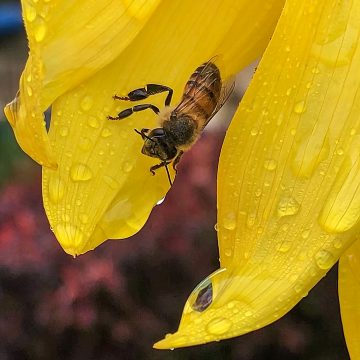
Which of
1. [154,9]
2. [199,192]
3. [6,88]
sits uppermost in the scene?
[154,9]

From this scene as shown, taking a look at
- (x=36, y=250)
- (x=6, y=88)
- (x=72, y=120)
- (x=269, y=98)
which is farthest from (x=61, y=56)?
(x=6, y=88)

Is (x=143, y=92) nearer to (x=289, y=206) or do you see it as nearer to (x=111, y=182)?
(x=111, y=182)

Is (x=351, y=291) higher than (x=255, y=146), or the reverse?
(x=255, y=146)

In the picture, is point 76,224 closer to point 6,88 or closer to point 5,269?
point 5,269

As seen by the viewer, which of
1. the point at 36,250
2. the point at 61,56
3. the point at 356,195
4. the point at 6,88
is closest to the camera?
the point at 356,195

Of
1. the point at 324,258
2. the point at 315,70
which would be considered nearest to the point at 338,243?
the point at 324,258

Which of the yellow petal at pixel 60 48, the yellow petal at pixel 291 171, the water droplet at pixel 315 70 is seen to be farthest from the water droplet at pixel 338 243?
the yellow petal at pixel 60 48
